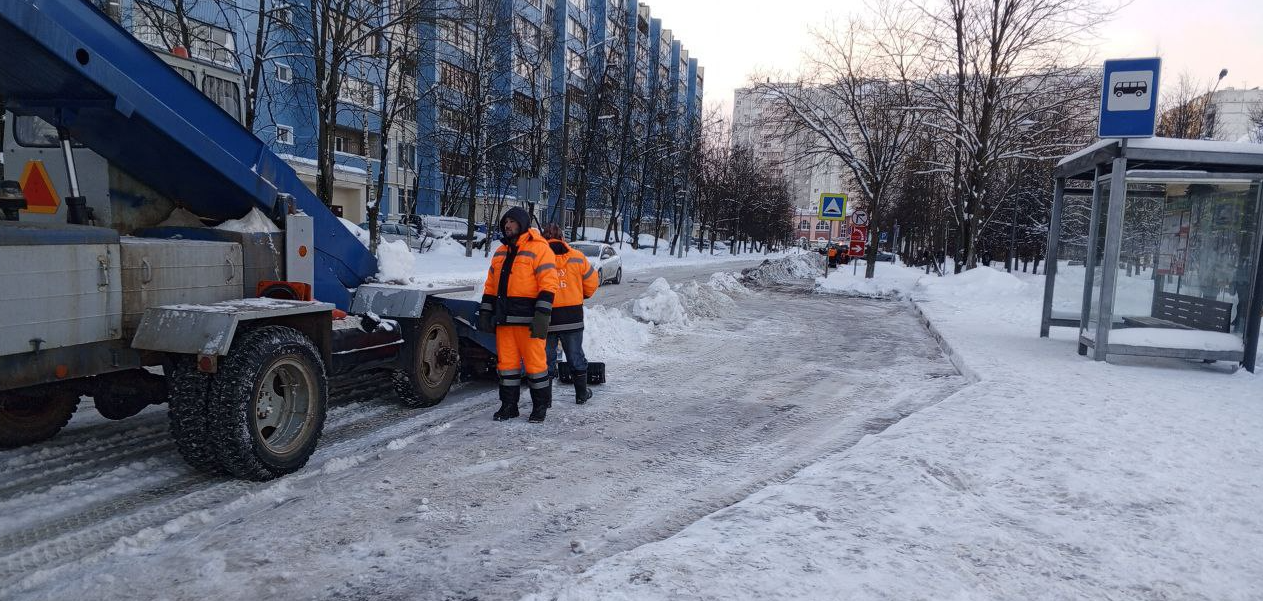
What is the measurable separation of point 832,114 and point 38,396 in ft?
85.9

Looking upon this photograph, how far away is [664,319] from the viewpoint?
1227cm

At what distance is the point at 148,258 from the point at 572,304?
10.9ft

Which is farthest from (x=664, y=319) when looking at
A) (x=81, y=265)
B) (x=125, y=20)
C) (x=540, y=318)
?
(x=125, y=20)

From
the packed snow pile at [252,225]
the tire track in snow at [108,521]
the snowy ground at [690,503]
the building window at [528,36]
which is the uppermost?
the building window at [528,36]

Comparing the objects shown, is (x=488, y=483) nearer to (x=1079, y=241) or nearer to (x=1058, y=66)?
(x=1079, y=241)

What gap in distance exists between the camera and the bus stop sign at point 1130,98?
30.2 ft

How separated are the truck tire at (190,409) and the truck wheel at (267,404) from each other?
42 millimetres

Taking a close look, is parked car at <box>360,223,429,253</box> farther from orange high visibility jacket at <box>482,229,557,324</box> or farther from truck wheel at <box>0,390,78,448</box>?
truck wheel at <box>0,390,78,448</box>

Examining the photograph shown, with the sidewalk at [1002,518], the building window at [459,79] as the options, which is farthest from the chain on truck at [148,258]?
the building window at [459,79]

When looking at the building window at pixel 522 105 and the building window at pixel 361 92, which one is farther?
the building window at pixel 522 105

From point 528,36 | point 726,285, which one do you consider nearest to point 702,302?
point 726,285

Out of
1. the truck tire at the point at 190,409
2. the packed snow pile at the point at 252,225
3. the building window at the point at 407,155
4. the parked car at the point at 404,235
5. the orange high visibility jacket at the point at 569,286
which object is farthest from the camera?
the building window at the point at 407,155

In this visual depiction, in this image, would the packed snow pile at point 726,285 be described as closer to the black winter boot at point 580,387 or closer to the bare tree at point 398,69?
the bare tree at point 398,69

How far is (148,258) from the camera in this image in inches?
165
